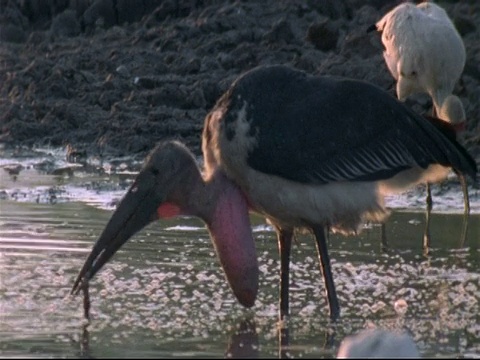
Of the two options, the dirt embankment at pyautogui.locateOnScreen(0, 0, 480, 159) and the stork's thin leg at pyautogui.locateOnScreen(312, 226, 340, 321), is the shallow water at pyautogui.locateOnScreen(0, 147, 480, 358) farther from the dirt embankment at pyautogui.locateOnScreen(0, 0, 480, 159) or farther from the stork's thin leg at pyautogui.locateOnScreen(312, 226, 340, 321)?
the dirt embankment at pyautogui.locateOnScreen(0, 0, 480, 159)

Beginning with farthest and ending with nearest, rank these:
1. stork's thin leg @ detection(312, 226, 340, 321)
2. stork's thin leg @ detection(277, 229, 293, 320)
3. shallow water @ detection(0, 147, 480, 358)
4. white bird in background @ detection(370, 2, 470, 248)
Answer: white bird in background @ detection(370, 2, 470, 248), stork's thin leg @ detection(277, 229, 293, 320), stork's thin leg @ detection(312, 226, 340, 321), shallow water @ detection(0, 147, 480, 358)

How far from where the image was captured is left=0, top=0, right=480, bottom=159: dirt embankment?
14.8 metres

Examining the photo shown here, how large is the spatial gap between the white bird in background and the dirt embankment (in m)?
0.71

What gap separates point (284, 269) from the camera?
25.9 ft

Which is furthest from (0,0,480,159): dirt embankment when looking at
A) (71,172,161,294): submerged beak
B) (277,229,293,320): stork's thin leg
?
(71,172,161,294): submerged beak

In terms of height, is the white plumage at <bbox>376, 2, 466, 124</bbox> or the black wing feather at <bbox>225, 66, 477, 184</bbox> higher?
the white plumage at <bbox>376, 2, 466, 124</bbox>

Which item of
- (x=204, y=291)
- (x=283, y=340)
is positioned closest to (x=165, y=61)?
(x=204, y=291)

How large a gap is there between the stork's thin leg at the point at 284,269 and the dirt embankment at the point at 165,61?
5.12m

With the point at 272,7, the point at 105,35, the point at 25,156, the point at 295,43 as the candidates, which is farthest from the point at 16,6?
A: the point at 25,156

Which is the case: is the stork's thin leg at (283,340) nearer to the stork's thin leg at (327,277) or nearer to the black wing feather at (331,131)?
the stork's thin leg at (327,277)

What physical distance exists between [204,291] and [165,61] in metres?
8.94

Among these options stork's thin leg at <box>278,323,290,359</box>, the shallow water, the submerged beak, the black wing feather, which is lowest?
stork's thin leg at <box>278,323,290,359</box>

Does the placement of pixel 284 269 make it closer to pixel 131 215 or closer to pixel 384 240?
pixel 131 215

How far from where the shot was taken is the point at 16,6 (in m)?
20.5
